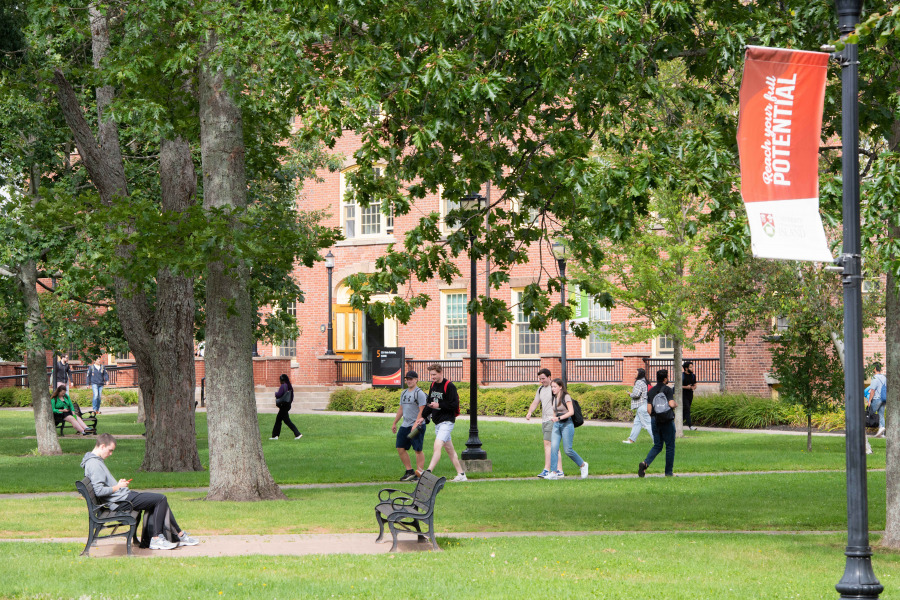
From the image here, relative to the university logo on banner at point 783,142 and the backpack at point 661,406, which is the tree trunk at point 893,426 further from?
the backpack at point 661,406

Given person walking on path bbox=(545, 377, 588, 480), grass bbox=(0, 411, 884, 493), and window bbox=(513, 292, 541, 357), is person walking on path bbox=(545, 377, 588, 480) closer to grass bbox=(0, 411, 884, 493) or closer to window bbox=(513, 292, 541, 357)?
grass bbox=(0, 411, 884, 493)

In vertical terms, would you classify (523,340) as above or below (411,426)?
above

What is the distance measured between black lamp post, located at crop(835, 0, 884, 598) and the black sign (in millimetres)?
31487

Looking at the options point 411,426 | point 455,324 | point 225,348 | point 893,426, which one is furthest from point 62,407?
point 893,426

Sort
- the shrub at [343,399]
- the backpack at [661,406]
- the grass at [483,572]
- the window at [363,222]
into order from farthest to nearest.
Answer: the window at [363,222], the shrub at [343,399], the backpack at [661,406], the grass at [483,572]

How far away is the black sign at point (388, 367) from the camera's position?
3875 cm

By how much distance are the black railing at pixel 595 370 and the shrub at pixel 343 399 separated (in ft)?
25.6

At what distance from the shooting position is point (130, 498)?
35.8 feet

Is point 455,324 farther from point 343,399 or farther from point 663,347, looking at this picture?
point 663,347

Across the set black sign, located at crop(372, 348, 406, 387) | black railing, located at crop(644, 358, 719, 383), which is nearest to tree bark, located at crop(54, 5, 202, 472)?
black sign, located at crop(372, 348, 406, 387)

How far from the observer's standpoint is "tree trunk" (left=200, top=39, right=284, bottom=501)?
50.0 ft

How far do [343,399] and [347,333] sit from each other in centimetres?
634

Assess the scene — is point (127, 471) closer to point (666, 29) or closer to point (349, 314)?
point (666, 29)

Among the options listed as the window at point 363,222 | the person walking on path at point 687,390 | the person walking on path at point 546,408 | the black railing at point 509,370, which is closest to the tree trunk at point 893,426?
the person walking on path at point 546,408
